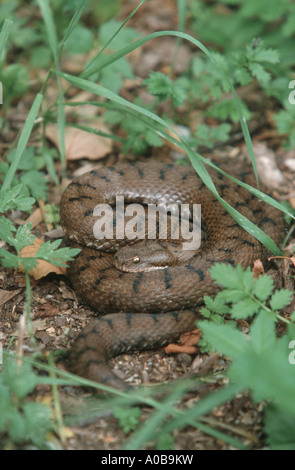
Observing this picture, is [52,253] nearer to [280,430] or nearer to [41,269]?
[41,269]

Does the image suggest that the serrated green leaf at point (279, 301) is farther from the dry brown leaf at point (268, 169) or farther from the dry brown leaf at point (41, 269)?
the dry brown leaf at point (268, 169)

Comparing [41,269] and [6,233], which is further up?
[6,233]

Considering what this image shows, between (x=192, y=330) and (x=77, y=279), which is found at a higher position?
(x=77, y=279)

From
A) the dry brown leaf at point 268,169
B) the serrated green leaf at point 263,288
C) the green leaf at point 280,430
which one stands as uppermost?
the dry brown leaf at point 268,169

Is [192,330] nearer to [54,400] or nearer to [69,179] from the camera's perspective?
[54,400]

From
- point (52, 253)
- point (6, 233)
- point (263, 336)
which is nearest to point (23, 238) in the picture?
point (6, 233)

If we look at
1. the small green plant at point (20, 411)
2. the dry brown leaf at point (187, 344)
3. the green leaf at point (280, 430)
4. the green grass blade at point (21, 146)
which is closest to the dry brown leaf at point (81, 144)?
the green grass blade at point (21, 146)

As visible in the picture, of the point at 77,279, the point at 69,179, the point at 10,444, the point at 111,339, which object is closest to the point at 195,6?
the point at 69,179
